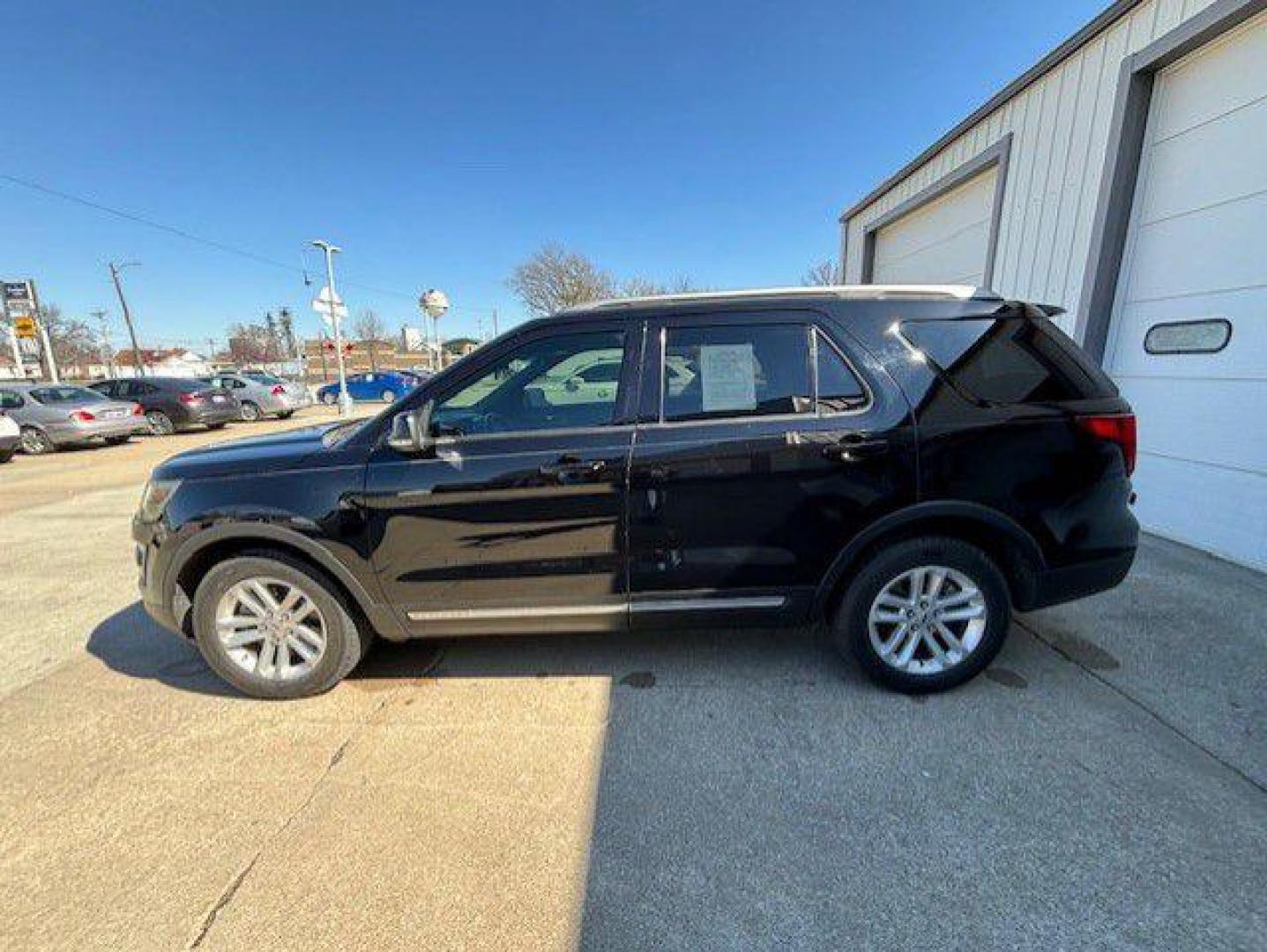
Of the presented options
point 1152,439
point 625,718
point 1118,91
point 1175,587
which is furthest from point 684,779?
point 1118,91

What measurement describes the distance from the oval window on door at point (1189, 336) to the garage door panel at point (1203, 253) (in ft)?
0.74

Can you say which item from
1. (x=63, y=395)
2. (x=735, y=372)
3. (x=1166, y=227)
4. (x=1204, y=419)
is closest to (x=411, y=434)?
(x=735, y=372)

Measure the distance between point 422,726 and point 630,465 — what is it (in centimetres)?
154

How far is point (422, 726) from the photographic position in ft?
8.80

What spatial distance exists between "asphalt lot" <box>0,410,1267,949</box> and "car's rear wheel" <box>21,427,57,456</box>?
11565 mm

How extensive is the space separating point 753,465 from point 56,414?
48.4 feet

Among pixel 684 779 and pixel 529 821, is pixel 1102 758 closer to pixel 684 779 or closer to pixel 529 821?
pixel 684 779

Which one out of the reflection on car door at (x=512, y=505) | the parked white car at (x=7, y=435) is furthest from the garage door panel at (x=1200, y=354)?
the parked white car at (x=7, y=435)

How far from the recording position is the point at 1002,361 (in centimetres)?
263

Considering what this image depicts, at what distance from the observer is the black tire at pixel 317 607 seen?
109 inches

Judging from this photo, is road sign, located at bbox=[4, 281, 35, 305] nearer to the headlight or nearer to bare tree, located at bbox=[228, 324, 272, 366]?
the headlight

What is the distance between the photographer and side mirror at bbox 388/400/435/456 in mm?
2578

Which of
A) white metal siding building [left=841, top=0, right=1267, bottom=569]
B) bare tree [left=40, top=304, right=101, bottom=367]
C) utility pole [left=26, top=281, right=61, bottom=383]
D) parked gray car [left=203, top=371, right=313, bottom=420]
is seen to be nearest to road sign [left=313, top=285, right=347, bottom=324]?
parked gray car [left=203, top=371, right=313, bottom=420]

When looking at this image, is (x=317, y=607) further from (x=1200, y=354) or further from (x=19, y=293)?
(x=19, y=293)
